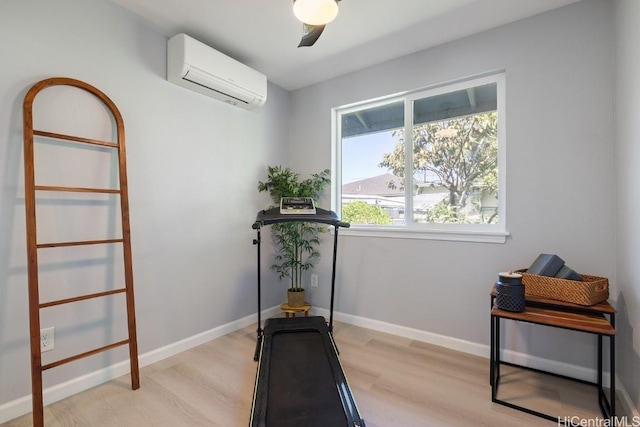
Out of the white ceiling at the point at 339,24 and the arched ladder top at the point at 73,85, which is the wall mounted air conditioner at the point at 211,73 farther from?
the arched ladder top at the point at 73,85

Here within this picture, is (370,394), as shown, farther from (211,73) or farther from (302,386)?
(211,73)

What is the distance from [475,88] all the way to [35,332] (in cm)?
340

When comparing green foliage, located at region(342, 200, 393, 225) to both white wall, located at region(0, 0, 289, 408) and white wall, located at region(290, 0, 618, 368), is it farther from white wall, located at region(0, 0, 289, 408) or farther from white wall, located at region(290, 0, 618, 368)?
white wall, located at region(0, 0, 289, 408)

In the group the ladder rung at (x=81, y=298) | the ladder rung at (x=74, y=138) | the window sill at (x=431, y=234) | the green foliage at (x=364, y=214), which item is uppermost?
the ladder rung at (x=74, y=138)

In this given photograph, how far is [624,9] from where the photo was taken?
1.80 m

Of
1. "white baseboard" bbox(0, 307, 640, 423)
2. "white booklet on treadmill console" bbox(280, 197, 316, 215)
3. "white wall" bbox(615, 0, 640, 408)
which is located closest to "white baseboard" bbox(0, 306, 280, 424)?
"white baseboard" bbox(0, 307, 640, 423)

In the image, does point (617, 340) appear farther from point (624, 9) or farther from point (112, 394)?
point (112, 394)

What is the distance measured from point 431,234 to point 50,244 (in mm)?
2660

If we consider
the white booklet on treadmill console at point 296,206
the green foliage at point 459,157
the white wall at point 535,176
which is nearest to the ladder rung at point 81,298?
the white booklet on treadmill console at point 296,206

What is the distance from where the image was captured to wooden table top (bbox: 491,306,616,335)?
158 cm

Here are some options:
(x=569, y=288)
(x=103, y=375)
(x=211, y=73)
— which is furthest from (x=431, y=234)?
(x=103, y=375)

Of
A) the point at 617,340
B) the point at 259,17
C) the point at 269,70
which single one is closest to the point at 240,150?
the point at 269,70

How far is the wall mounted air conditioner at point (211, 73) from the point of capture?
2.35m

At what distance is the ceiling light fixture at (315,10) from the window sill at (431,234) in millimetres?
1849
